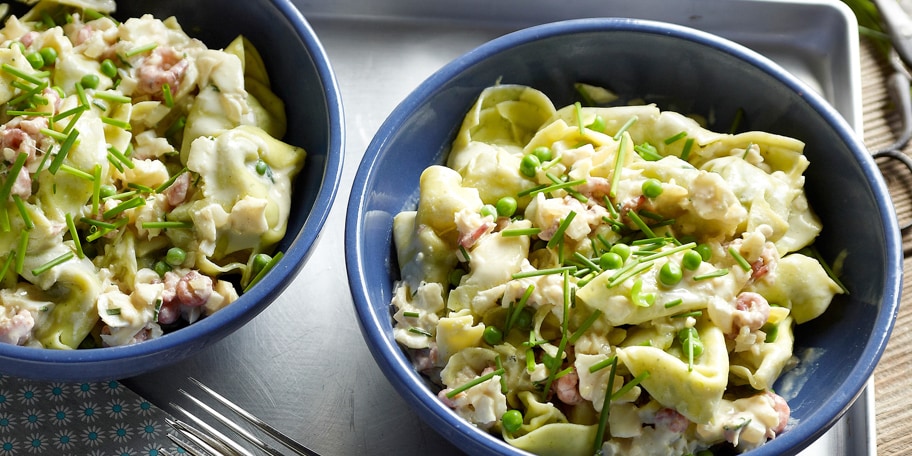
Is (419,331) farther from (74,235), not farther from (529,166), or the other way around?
(74,235)

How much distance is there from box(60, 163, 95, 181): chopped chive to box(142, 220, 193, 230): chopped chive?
188mm

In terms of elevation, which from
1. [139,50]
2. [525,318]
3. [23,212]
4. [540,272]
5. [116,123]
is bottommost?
[525,318]

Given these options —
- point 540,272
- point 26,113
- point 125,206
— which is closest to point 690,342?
point 540,272

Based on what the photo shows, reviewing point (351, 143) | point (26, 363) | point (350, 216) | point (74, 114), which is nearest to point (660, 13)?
point (351, 143)

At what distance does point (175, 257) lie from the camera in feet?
→ 7.97

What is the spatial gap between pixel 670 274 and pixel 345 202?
1191mm

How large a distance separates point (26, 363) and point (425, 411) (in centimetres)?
100

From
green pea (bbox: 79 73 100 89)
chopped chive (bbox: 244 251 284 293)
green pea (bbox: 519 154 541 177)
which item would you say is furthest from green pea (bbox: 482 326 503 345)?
green pea (bbox: 79 73 100 89)

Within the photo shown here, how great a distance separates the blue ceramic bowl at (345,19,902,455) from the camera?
2.23 metres

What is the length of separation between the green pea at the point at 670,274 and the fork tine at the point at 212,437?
1260 mm

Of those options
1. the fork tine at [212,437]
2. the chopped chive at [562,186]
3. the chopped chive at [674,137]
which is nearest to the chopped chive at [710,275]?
the chopped chive at [562,186]

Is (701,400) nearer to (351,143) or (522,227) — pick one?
(522,227)

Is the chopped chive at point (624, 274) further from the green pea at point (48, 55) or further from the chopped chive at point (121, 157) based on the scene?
the green pea at point (48, 55)

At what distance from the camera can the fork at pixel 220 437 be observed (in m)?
2.51
